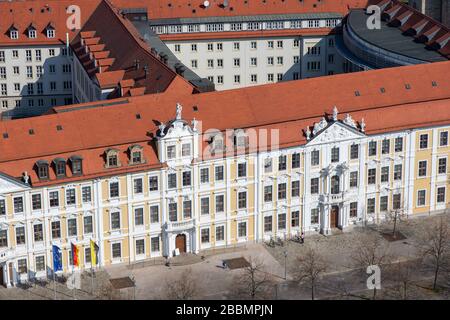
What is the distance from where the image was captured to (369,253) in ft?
459

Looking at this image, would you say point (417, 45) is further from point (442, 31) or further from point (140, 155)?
point (140, 155)

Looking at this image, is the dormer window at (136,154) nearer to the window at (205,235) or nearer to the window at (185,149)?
the window at (185,149)

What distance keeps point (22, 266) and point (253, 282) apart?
26.7m

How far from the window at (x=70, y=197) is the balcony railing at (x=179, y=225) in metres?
12.0

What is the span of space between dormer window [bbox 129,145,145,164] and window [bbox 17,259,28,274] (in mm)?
16830

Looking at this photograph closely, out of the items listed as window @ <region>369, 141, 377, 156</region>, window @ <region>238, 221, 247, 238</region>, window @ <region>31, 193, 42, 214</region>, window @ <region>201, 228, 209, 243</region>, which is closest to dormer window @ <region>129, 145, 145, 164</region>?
window @ <region>31, 193, 42, 214</region>

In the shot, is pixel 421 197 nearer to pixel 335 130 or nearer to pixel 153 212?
pixel 335 130

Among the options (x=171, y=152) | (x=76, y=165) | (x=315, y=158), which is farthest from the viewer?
(x=315, y=158)

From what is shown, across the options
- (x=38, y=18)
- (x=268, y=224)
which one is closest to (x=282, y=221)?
(x=268, y=224)

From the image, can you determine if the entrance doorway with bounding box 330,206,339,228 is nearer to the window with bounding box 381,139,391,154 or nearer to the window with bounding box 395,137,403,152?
Answer: the window with bounding box 381,139,391,154

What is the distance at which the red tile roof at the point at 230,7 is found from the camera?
7721 inches

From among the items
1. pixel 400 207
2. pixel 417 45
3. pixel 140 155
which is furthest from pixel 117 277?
pixel 417 45

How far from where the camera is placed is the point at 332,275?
448ft

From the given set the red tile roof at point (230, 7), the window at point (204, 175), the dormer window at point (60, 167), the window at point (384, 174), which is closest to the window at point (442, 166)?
the window at point (384, 174)
